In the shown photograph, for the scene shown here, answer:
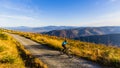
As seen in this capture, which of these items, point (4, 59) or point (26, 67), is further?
point (4, 59)

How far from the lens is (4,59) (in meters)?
15.6

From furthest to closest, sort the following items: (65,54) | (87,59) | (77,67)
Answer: (65,54) < (87,59) < (77,67)

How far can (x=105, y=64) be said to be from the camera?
44.9 ft

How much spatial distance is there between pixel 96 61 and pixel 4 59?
775 centimetres

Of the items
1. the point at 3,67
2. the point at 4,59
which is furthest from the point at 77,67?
the point at 4,59

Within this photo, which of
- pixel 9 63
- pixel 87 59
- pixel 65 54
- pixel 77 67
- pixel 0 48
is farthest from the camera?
pixel 0 48

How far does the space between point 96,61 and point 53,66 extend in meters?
3.79

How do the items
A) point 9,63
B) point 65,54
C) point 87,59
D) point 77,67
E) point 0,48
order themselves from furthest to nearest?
1. point 0,48
2. point 65,54
3. point 87,59
4. point 9,63
5. point 77,67

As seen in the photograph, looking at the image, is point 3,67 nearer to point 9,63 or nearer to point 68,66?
point 9,63

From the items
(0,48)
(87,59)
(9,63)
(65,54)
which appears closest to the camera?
(9,63)

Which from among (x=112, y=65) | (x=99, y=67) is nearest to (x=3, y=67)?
(x=99, y=67)

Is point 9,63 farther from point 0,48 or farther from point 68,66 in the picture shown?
point 0,48

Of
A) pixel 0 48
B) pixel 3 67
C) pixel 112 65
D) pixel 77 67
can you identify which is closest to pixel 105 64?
pixel 112 65

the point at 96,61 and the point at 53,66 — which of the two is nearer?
the point at 53,66
